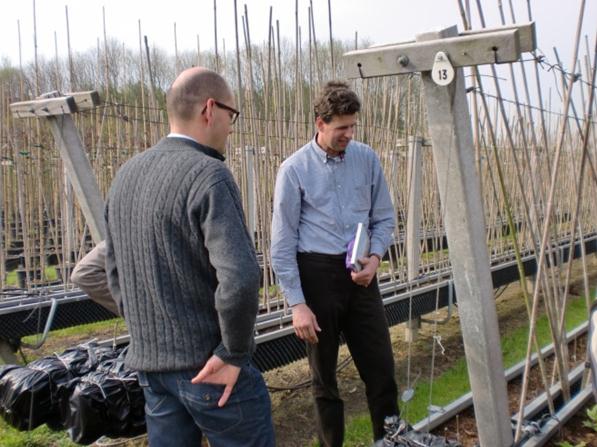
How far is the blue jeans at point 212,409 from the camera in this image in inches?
53.7

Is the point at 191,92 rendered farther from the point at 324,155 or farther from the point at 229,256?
the point at 324,155

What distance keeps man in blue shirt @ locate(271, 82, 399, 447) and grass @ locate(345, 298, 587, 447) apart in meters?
0.42

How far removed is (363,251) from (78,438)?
117 cm

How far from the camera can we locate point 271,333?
9.78ft

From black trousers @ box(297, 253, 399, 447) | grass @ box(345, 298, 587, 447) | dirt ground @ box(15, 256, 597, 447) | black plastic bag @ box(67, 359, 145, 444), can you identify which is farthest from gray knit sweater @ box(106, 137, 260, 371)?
grass @ box(345, 298, 587, 447)

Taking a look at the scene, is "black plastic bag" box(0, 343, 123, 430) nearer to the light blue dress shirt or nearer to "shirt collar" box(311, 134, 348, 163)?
the light blue dress shirt

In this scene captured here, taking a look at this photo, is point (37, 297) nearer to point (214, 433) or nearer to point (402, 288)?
point (402, 288)

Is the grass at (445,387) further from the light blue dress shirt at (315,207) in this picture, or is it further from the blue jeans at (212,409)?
the blue jeans at (212,409)

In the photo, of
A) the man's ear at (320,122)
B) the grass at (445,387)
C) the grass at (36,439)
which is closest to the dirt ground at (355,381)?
the grass at (445,387)

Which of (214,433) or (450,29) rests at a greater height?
(450,29)

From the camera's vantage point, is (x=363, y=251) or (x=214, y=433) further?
(x=363, y=251)

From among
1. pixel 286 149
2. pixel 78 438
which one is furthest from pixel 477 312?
pixel 286 149

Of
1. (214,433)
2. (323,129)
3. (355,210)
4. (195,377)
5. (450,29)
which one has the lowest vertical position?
(214,433)

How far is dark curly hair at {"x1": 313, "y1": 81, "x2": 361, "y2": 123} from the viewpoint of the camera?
1.98 m
